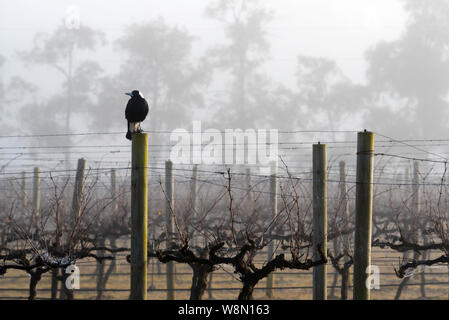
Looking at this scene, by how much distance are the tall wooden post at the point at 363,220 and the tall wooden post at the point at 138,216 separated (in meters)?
2.19

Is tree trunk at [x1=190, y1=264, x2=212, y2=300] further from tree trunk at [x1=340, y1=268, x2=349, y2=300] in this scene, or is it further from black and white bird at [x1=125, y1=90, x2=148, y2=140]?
tree trunk at [x1=340, y1=268, x2=349, y2=300]

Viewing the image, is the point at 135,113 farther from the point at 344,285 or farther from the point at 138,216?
the point at 344,285

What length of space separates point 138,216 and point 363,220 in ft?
7.60

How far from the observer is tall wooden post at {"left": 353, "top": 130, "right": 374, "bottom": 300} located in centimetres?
563

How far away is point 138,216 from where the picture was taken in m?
5.28

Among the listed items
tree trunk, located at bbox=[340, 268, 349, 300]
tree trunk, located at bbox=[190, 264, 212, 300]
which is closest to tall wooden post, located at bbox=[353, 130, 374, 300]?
tree trunk, located at bbox=[190, 264, 212, 300]

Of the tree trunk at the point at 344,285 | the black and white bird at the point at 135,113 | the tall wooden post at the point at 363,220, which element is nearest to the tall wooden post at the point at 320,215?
the tall wooden post at the point at 363,220

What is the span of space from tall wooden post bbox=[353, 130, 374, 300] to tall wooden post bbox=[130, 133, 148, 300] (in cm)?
219

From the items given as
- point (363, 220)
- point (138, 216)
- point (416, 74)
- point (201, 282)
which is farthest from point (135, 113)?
point (416, 74)

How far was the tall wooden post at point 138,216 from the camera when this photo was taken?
17.3ft

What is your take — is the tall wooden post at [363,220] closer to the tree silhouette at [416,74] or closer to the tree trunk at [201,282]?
the tree trunk at [201,282]

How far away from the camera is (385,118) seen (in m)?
35.1

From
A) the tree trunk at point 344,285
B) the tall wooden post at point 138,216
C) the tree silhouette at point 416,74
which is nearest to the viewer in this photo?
the tall wooden post at point 138,216
